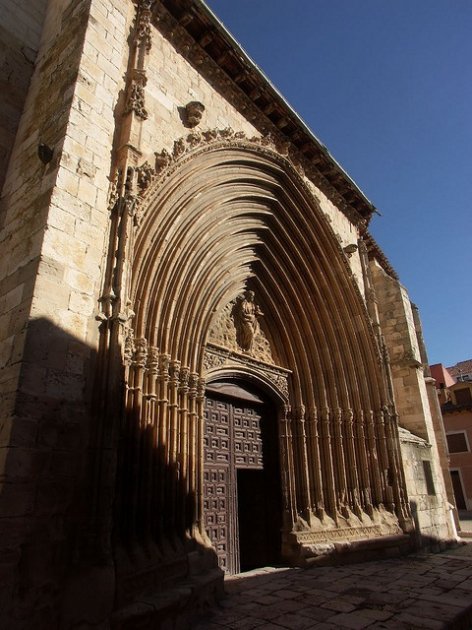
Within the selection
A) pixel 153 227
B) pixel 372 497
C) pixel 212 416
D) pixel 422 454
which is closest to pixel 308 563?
pixel 372 497

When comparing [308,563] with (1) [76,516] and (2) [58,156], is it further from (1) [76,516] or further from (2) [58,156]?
(2) [58,156]

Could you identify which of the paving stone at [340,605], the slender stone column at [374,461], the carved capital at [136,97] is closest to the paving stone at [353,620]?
the paving stone at [340,605]

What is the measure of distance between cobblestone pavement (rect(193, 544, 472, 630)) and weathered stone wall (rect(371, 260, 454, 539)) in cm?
234

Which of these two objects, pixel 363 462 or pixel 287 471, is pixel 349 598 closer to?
pixel 287 471

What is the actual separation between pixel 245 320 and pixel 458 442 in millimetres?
18908

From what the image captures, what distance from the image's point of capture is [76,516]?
10.6 ft

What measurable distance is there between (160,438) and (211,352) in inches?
84.0

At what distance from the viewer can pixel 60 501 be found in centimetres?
315

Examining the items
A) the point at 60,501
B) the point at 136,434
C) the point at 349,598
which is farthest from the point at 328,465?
the point at 60,501

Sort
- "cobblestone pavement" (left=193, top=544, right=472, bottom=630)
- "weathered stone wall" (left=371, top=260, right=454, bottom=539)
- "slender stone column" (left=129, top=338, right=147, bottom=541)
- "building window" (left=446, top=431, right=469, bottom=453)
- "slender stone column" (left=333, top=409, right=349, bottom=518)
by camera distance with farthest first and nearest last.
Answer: "building window" (left=446, top=431, right=469, bottom=453) < "weathered stone wall" (left=371, top=260, right=454, bottom=539) < "slender stone column" (left=333, top=409, right=349, bottom=518) < "slender stone column" (left=129, top=338, right=147, bottom=541) < "cobblestone pavement" (left=193, top=544, right=472, bottom=630)

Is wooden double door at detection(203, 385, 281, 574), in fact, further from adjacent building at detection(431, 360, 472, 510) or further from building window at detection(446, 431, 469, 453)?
building window at detection(446, 431, 469, 453)

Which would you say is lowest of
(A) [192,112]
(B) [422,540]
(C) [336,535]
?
(B) [422,540]

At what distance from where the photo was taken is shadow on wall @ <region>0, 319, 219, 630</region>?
9.43 feet

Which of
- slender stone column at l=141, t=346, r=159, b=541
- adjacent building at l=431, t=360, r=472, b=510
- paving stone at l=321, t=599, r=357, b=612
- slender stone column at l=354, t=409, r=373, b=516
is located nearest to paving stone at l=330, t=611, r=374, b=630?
paving stone at l=321, t=599, r=357, b=612
